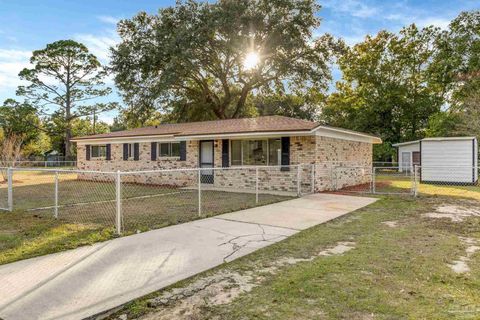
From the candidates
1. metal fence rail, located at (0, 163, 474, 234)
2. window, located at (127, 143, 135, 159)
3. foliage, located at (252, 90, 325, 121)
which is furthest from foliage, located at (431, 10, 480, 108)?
window, located at (127, 143, 135, 159)

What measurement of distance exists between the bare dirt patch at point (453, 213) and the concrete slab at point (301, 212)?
190 cm

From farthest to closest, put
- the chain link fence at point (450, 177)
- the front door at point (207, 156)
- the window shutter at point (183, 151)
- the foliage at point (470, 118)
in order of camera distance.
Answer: the foliage at point (470, 118) < the window shutter at point (183, 151) < the chain link fence at point (450, 177) < the front door at point (207, 156)

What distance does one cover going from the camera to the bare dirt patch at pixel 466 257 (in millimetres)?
4266

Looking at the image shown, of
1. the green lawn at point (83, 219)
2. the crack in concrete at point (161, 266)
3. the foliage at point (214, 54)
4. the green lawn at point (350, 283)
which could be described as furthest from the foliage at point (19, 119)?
the green lawn at point (350, 283)

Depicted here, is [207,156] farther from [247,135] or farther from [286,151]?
[286,151]

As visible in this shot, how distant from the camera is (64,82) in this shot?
37375 millimetres

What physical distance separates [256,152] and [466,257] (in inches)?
407

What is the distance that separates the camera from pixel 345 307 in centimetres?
318

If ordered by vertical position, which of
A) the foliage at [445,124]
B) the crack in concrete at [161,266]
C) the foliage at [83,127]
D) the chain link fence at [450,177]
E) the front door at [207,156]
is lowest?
the crack in concrete at [161,266]

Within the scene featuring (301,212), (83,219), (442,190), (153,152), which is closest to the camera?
(83,219)

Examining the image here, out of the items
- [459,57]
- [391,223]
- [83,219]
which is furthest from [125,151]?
[459,57]

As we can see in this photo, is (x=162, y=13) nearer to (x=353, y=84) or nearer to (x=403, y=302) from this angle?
(x=353, y=84)

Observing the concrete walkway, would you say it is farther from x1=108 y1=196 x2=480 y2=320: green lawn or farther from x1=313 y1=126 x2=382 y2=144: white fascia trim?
x1=313 y1=126 x2=382 y2=144: white fascia trim

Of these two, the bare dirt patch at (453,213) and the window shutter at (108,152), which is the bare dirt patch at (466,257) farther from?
the window shutter at (108,152)
